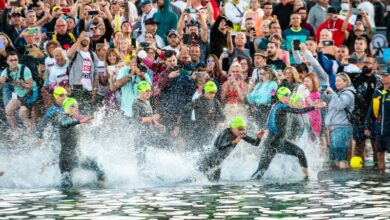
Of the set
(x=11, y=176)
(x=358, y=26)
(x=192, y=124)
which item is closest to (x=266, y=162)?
(x=192, y=124)

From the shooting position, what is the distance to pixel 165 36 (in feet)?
86.8

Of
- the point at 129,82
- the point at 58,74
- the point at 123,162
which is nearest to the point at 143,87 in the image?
the point at 129,82

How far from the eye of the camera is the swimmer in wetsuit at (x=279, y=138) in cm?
2181

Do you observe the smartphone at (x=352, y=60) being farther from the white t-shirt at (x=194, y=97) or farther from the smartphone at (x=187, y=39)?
the white t-shirt at (x=194, y=97)

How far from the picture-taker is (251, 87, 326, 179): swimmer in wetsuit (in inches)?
859

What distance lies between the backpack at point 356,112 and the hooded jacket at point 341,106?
0.21 feet

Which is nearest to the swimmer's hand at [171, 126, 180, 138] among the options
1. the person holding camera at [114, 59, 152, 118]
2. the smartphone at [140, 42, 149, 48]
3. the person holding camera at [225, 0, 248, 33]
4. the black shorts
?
the person holding camera at [114, 59, 152, 118]

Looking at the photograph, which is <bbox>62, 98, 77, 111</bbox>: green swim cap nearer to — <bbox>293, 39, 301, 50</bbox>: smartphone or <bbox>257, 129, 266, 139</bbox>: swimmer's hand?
<bbox>257, 129, 266, 139</bbox>: swimmer's hand

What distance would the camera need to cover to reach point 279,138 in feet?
72.2

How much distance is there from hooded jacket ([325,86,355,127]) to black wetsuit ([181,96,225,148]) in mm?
2288

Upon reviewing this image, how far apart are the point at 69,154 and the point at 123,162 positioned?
4.59 feet

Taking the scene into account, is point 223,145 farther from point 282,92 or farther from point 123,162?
point 123,162

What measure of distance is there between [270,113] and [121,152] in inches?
112

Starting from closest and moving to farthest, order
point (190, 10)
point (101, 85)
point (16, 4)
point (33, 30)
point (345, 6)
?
point (101, 85)
point (33, 30)
point (190, 10)
point (16, 4)
point (345, 6)
